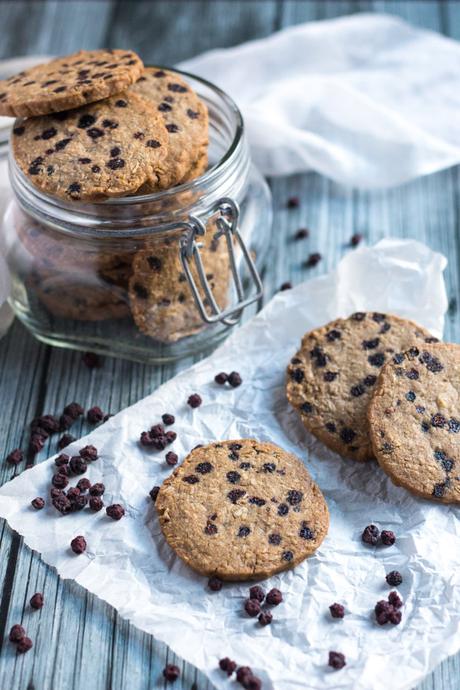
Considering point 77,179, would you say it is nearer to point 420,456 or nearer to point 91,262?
point 91,262

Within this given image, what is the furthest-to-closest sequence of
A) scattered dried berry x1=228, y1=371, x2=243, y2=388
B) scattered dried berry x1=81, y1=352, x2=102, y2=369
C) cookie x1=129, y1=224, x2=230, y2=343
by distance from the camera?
scattered dried berry x1=81, y1=352, x2=102, y2=369, scattered dried berry x1=228, y1=371, x2=243, y2=388, cookie x1=129, y1=224, x2=230, y2=343

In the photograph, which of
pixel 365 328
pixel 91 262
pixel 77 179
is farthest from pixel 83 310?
pixel 365 328

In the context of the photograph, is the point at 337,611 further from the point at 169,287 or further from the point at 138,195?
the point at 138,195

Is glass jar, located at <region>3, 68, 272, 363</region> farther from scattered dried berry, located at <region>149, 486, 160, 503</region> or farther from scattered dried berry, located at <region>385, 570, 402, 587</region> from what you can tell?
scattered dried berry, located at <region>385, 570, 402, 587</region>

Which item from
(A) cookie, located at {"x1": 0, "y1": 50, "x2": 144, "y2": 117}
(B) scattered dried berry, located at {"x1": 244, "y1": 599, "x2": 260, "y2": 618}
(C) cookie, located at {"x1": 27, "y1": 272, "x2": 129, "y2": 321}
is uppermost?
(A) cookie, located at {"x1": 0, "y1": 50, "x2": 144, "y2": 117}

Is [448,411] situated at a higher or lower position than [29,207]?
lower

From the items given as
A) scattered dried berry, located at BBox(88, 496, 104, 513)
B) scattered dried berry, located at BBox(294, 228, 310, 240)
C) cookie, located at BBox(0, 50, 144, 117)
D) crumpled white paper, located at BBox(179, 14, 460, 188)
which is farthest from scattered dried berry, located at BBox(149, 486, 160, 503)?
crumpled white paper, located at BBox(179, 14, 460, 188)

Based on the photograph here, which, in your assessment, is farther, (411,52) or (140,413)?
(411,52)
